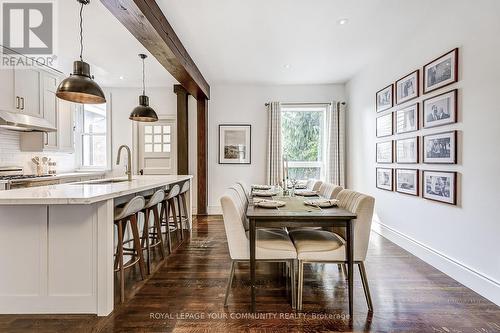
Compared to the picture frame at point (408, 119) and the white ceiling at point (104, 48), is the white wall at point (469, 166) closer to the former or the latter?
the picture frame at point (408, 119)

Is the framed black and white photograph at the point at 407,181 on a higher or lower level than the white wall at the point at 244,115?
lower

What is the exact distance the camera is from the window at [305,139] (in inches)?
228

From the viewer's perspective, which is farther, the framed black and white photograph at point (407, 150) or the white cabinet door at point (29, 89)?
the white cabinet door at point (29, 89)

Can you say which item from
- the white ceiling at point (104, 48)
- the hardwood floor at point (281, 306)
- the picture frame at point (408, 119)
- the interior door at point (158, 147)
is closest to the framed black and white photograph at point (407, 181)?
the picture frame at point (408, 119)

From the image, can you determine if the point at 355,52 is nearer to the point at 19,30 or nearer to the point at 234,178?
the point at 234,178

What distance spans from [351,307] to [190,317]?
1.24 metres

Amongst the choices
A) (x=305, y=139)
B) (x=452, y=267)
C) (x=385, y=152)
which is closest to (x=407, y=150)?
(x=385, y=152)

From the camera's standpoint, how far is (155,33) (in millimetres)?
2766

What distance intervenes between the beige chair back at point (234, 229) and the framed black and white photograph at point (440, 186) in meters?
2.21

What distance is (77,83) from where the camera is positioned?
2.36 m

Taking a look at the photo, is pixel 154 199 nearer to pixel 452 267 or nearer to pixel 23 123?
pixel 23 123

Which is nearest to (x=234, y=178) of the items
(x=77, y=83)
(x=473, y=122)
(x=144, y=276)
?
(x=144, y=276)

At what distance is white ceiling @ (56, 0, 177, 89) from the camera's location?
2.94 meters

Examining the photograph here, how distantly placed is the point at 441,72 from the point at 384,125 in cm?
128
